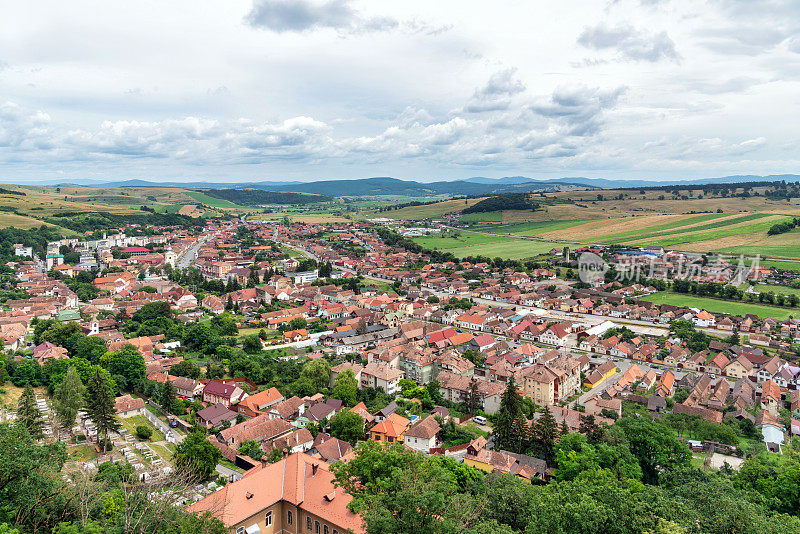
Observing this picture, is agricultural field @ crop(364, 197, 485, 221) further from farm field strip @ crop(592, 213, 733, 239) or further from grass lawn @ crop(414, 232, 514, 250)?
farm field strip @ crop(592, 213, 733, 239)

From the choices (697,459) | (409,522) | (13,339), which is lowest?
(697,459)

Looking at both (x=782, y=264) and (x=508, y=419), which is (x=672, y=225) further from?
(x=508, y=419)

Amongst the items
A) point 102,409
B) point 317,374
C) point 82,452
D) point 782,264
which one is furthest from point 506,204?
point 82,452

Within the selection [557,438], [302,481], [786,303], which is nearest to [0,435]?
[302,481]

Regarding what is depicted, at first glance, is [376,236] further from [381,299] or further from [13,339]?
[13,339]

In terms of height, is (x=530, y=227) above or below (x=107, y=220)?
below

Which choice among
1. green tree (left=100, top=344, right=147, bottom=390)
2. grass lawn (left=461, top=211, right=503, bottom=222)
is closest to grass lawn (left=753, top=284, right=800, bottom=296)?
green tree (left=100, top=344, right=147, bottom=390)

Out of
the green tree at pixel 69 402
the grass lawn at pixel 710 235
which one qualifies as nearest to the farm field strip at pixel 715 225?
the grass lawn at pixel 710 235
